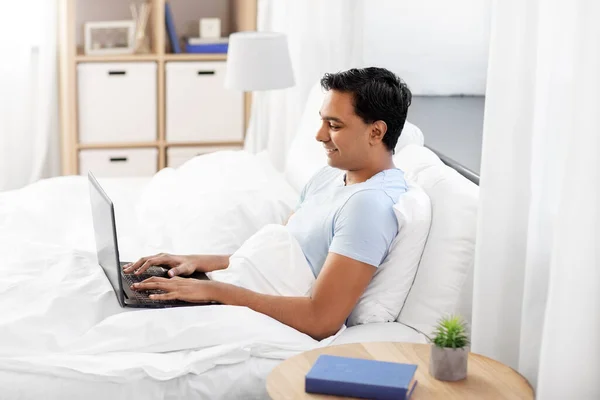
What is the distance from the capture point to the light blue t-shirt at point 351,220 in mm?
2000

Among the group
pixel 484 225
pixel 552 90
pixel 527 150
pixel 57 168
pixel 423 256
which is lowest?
pixel 57 168

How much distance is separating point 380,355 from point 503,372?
8.7 inches

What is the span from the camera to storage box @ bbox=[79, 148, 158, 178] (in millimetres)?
4523

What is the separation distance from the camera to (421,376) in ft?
5.53

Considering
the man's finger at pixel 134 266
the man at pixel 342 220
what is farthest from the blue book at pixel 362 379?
the man's finger at pixel 134 266

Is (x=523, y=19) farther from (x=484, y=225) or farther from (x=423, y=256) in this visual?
(x=423, y=256)

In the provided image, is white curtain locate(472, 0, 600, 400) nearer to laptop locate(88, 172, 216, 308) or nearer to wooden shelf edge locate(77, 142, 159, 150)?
laptop locate(88, 172, 216, 308)

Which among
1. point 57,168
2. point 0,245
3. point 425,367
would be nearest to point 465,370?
point 425,367

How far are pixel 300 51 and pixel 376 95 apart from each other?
1771 millimetres

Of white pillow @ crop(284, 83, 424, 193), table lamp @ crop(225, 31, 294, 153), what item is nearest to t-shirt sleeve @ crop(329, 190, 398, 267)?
white pillow @ crop(284, 83, 424, 193)

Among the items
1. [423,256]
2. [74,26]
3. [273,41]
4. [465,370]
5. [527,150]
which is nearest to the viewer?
[465,370]

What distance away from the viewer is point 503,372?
67.4 inches

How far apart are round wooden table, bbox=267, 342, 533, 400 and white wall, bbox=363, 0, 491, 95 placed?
208 centimetres

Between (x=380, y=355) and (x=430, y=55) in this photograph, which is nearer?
(x=380, y=355)
